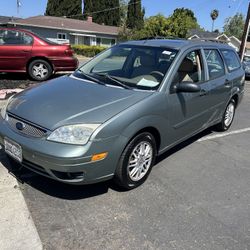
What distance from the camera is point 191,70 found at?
4734mm

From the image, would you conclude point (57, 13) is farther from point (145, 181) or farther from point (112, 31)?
point (145, 181)

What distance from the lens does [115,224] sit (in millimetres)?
3184

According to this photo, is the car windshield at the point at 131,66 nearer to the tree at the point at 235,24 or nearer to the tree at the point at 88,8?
the tree at the point at 88,8

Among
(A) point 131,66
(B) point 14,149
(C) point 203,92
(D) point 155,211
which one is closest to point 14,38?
(A) point 131,66

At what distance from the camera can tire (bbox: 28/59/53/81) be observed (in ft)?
30.2

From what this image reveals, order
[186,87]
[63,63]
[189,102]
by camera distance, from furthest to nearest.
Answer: [63,63] → [189,102] → [186,87]

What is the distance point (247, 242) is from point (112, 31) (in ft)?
150

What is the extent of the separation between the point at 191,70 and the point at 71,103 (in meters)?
1.97

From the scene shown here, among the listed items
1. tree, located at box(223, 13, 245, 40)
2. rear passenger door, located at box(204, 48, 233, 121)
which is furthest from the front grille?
tree, located at box(223, 13, 245, 40)

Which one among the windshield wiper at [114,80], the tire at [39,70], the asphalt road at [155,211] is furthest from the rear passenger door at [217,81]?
the tire at [39,70]

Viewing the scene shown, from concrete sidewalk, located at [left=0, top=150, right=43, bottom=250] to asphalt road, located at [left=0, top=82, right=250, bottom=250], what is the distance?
0.08 m

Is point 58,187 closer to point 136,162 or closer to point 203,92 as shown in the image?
point 136,162

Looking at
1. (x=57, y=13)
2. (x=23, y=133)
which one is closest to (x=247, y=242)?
(x=23, y=133)

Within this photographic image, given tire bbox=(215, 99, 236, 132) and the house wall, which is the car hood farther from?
the house wall
